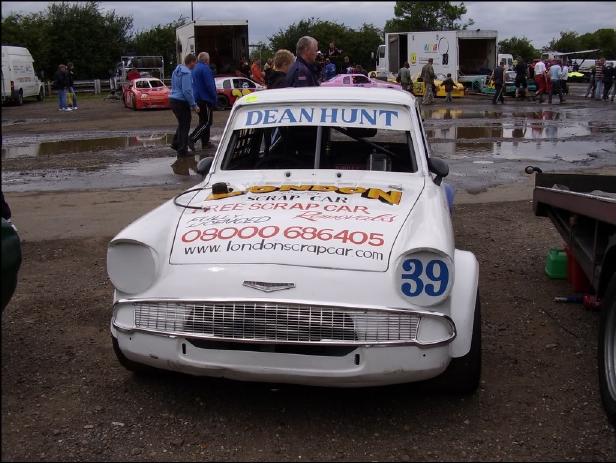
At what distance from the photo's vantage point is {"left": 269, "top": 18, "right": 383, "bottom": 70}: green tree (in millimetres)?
45812

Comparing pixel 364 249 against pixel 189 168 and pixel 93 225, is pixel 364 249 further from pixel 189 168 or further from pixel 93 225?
pixel 189 168

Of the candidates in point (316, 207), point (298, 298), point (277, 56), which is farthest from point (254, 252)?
point (277, 56)

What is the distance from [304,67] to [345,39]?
45948 millimetres

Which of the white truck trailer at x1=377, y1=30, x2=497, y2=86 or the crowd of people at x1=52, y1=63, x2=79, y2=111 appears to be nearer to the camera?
the crowd of people at x1=52, y1=63, x2=79, y2=111

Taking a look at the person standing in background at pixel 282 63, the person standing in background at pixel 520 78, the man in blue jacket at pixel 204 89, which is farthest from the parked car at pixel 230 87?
the person standing in background at pixel 282 63

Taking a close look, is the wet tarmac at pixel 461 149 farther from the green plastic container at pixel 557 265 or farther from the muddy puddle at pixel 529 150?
the green plastic container at pixel 557 265

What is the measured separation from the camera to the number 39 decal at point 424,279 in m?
3.14

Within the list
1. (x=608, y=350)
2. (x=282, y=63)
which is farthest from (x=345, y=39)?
(x=608, y=350)

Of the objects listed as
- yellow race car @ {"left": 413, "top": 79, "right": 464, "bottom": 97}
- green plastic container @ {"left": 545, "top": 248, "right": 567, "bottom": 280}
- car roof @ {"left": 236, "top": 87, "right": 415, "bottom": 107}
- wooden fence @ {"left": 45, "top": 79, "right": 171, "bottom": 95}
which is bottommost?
green plastic container @ {"left": 545, "top": 248, "right": 567, "bottom": 280}

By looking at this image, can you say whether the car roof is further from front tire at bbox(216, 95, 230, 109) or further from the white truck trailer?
the white truck trailer

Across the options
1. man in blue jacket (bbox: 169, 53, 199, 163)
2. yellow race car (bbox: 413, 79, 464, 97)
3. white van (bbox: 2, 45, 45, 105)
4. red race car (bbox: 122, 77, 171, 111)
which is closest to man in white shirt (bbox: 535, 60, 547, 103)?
yellow race car (bbox: 413, 79, 464, 97)

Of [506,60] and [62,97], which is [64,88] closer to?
[62,97]

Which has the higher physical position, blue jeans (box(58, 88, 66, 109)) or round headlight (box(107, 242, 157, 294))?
blue jeans (box(58, 88, 66, 109))

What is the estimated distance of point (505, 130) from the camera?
1675 centimetres
